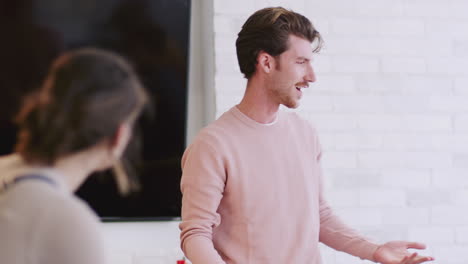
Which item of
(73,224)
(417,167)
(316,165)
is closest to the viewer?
(73,224)

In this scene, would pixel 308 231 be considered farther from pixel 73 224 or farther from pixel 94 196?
pixel 73 224

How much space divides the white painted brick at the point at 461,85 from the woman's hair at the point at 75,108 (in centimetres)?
230

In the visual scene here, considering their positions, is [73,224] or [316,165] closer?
[73,224]

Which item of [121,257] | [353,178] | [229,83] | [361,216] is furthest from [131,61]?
[361,216]

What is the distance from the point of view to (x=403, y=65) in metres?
3.09

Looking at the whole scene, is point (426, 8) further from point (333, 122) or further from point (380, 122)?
point (333, 122)

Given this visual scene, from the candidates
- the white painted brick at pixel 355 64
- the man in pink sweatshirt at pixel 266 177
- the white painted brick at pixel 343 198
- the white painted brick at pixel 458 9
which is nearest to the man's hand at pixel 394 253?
the man in pink sweatshirt at pixel 266 177

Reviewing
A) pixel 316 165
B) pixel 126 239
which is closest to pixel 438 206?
pixel 316 165

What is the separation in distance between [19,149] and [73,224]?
0.16m

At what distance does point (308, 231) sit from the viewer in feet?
7.11

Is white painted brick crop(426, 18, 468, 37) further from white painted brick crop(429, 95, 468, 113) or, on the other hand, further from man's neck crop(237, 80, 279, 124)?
man's neck crop(237, 80, 279, 124)

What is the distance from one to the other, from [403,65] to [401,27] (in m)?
0.16

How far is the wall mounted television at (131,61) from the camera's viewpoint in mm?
2781

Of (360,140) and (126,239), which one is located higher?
(360,140)
